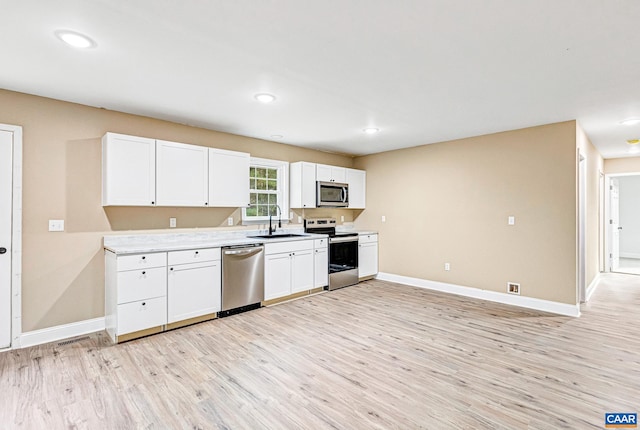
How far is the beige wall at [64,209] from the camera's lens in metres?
3.10

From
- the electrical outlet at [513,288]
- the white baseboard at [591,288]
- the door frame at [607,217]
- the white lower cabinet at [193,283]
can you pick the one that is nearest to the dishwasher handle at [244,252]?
the white lower cabinet at [193,283]

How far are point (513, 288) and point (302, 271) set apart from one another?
118 inches

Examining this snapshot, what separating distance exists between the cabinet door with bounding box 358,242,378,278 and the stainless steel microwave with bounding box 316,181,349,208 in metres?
0.87

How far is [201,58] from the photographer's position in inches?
94.7

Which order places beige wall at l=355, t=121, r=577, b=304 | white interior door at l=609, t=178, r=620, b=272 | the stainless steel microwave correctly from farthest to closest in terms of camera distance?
1. white interior door at l=609, t=178, r=620, b=272
2. the stainless steel microwave
3. beige wall at l=355, t=121, r=577, b=304

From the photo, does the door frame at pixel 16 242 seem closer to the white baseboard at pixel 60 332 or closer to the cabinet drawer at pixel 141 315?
the white baseboard at pixel 60 332

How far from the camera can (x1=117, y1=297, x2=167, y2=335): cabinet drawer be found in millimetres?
3129

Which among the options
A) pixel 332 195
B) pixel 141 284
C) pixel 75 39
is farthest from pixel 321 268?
pixel 75 39

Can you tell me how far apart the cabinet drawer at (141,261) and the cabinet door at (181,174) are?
0.67 meters

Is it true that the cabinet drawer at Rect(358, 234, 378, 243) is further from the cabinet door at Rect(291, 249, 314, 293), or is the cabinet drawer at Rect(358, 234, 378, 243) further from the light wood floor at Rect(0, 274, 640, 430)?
the light wood floor at Rect(0, 274, 640, 430)

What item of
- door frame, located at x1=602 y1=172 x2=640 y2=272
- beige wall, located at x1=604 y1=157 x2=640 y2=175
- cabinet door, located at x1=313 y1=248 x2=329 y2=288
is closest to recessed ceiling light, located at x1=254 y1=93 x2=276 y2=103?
cabinet door, located at x1=313 y1=248 x2=329 y2=288

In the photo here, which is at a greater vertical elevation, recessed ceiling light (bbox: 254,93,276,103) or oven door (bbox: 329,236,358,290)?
recessed ceiling light (bbox: 254,93,276,103)

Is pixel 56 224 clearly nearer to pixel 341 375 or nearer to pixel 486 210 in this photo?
pixel 341 375

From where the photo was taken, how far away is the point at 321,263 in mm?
5105
